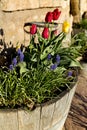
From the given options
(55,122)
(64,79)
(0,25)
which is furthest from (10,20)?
(55,122)

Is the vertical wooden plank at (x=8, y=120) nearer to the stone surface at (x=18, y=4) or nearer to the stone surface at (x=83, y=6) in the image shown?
the stone surface at (x=18, y=4)

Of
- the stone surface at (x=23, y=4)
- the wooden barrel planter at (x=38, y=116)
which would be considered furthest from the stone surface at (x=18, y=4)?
the wooden barrel planter at (x=38, y=116)

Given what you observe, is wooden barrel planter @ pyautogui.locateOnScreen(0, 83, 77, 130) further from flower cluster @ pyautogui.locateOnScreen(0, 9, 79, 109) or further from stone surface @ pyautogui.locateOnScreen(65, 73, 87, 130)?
stone surface @ pyautogui.locateOnScreen(65, 73, 87, 130)

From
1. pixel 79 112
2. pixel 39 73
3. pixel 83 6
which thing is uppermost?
pixel 83 6

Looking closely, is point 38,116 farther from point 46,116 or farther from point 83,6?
point 83,6

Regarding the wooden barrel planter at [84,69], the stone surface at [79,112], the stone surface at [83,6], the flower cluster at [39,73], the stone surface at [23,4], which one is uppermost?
the stone surface at [23,4]

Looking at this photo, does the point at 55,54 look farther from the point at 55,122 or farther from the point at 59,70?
the point at 55,122

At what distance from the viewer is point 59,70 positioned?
248cm

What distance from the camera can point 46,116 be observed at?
229cm

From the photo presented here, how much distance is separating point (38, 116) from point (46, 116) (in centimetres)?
8

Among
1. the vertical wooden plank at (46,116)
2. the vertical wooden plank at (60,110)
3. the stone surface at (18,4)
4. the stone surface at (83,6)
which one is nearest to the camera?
the vertical wooden plank at (46,116)

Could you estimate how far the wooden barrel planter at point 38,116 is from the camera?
7.03 feet

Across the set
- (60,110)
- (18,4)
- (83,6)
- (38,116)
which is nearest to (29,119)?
(38,116)

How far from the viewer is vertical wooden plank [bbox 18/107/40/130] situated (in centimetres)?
216
